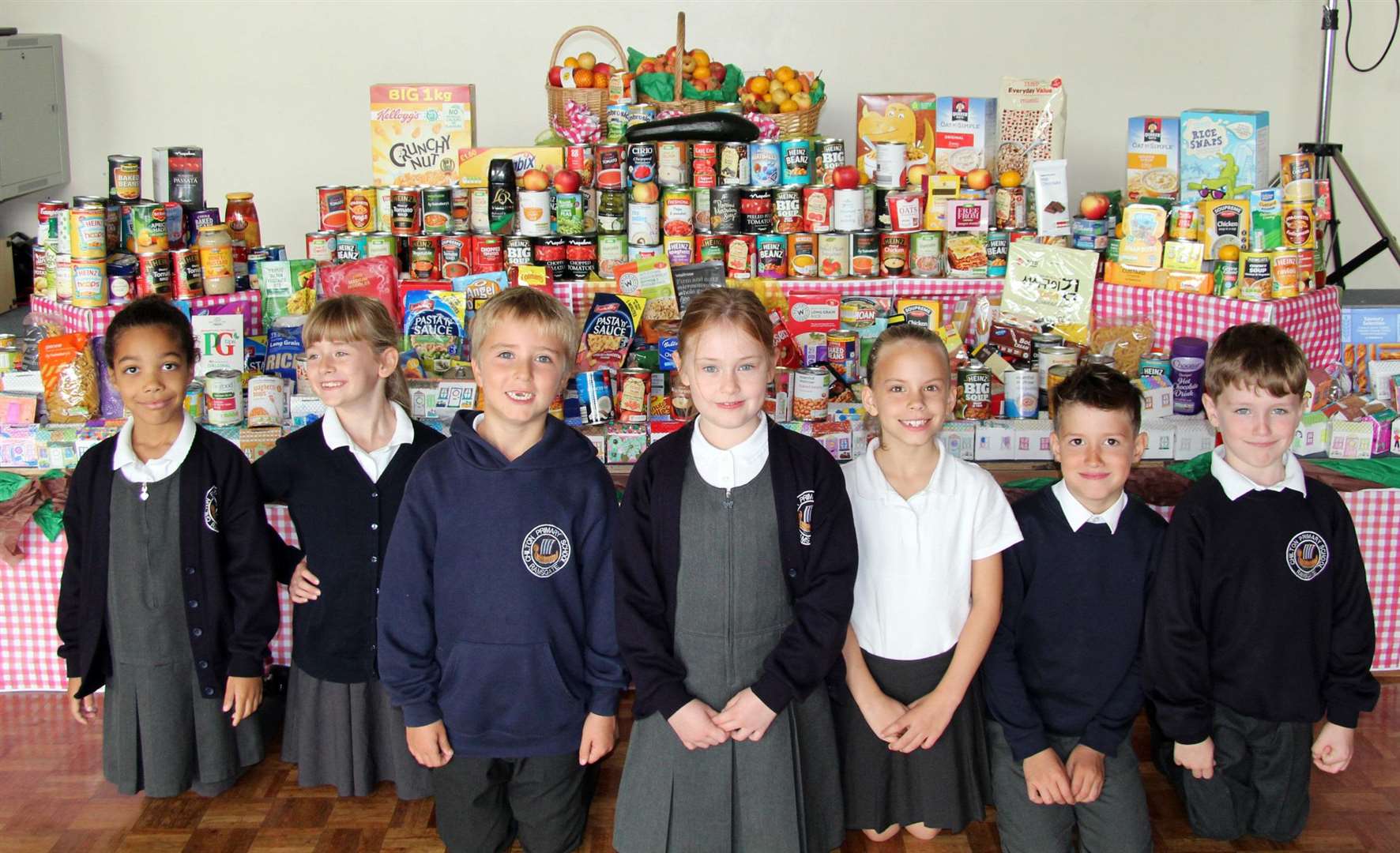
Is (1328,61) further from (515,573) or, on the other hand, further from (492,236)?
(515,573)

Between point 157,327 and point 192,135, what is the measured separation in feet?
15.5

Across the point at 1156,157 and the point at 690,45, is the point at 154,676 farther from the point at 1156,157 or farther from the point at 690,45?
the point at 690,45

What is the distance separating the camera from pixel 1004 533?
250 centimetres

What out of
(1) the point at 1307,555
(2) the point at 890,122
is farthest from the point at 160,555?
(2) the point at 890,122

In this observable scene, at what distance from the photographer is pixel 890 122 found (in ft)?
13.9

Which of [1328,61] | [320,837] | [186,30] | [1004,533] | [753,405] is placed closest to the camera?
[753,405]

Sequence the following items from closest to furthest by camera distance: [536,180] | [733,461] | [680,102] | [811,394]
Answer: [733,461]
[811,394]
[536,180]
[680,102]

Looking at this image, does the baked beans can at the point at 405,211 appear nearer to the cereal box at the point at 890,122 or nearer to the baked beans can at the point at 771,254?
the baked beans can at the point at 771,254

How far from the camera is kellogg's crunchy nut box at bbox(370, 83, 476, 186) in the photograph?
13.5 ft

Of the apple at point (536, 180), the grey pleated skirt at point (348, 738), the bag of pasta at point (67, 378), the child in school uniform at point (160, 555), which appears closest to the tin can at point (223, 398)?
the bag of pasta at point (67, 378)

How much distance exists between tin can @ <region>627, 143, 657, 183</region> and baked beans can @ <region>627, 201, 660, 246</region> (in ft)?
0.28

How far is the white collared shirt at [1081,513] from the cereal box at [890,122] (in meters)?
1.90

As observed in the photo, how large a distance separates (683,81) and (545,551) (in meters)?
2.68

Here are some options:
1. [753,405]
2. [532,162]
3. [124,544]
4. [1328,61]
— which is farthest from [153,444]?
[1328,61]
